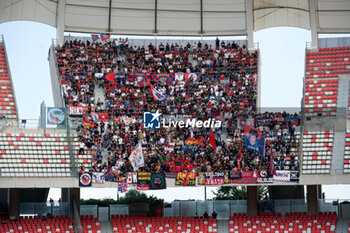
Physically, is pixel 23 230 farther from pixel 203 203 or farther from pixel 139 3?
pixel 139 3

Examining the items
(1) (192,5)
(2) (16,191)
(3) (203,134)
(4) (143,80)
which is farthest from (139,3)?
(2) (16,191)

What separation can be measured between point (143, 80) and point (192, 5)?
28.4ft

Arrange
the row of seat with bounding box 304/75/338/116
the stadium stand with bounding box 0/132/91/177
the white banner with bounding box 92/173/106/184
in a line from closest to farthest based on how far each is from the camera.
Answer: the white banner with bounding box 92/173/106/184
the stadium stand with bounding box 0/132/91/177
the row of seat with bounding box 304/75/338/116

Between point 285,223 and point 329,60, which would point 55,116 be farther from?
point 329,60

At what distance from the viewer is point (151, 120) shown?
4494 cm

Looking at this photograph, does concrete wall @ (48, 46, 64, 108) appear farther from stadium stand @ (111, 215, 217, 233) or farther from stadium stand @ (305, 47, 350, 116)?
stadium stand @ (305, 47, 350, 116)

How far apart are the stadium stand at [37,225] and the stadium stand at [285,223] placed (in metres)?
10.6

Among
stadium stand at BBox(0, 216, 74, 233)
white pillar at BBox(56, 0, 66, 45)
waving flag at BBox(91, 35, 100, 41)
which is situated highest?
white pillar at BBox(56, 0, 66, 45)

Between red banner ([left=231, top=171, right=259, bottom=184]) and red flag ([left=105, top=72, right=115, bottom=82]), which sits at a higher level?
red flag ([left=105, top=72, right=115, bottom=82])

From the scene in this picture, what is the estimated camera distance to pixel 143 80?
51.2 m

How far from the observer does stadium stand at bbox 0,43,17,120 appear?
4647 cm

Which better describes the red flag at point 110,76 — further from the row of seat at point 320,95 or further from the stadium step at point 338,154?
the stadium step at point 338,154

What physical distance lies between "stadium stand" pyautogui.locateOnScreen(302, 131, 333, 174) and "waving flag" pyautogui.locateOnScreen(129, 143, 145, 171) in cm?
1012

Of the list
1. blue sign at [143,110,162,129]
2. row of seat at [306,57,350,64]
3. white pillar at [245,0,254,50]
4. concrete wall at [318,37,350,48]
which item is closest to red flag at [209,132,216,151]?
blue sign at [143,110,162,129]
